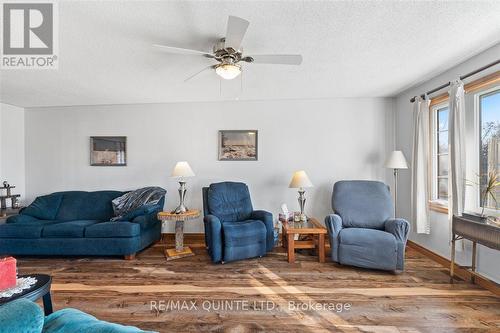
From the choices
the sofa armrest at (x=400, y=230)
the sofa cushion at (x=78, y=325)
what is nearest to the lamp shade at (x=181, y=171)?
the sofa cushion at (x=78, y=325)

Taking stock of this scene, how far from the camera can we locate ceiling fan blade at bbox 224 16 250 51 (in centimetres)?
153

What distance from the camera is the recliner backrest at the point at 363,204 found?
316cm

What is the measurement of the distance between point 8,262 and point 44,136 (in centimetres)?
379

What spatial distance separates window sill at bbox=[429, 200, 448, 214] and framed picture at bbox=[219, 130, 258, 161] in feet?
8.43

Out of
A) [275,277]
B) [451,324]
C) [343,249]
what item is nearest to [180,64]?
[275,277]

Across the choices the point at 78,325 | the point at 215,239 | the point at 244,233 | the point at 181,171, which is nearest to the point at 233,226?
the point at 244,233

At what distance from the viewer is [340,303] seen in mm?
2152

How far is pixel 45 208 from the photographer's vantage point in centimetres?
370

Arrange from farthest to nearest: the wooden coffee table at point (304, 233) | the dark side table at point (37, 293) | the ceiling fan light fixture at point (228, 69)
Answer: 1. the wooden coffee table at point (304, 233)
2. the ceiling fan light fixture at point (228, 69)
3. the dark side table at point (37, 293)

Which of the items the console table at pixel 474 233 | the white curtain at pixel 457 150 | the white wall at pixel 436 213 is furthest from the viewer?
the white curtain at pixel 457 150

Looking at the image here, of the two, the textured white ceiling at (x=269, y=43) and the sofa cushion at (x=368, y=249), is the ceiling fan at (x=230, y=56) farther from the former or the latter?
the sofa cushion at (x=368, y=249)

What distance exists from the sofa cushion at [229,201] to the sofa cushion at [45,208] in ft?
8.24

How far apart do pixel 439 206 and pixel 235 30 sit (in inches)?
126

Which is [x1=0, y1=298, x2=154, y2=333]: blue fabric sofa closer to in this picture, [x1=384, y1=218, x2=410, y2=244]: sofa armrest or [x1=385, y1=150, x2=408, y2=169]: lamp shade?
[x1=384, y1=218, x2=410, y2=244]: sofa armrest
